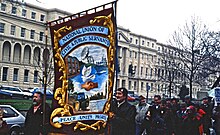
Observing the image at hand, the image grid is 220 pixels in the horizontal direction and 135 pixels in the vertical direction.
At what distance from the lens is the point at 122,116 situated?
809 cm

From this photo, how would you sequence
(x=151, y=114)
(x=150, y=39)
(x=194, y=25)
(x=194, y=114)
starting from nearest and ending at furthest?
1. (x=194, y=114)
2. (x=151, y=114)
3. (x=194, y=25)
4. (x=150, y=39)

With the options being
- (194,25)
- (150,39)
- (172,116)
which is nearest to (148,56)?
(150,39)

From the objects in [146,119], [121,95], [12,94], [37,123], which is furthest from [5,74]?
[121,95]

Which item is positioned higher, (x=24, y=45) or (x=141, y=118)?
(x=24, y=45)

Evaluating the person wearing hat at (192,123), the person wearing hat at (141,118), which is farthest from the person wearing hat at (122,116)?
the person wearing hat at (141,118)

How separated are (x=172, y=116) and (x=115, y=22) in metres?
4.75

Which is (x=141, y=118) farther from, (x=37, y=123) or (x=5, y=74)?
(x=5, y=74)

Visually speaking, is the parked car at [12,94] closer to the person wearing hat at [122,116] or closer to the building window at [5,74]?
the building window at [5,74]

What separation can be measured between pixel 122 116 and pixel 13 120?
797cm

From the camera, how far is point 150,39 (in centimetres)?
11031

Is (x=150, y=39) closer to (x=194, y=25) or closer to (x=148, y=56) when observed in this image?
(x=148, y=56)

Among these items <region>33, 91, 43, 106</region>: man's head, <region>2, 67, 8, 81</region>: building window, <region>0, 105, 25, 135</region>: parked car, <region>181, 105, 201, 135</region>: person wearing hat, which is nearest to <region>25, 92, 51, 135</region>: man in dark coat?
<region>33, 91, 43, 106</region>: man's head

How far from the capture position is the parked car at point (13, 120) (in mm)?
14797

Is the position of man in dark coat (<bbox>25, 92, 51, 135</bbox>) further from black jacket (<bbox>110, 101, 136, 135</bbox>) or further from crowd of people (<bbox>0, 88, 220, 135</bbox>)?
black jacket (<bbox>110, 101, 136, 135</bbox>)
